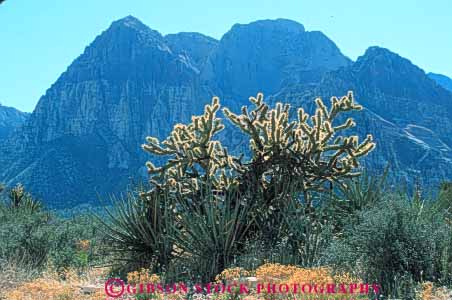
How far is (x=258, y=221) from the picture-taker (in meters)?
8.88

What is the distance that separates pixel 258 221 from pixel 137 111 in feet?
525

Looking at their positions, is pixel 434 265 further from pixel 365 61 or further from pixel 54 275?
pixel 365 61

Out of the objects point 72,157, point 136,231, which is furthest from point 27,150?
point 136,231

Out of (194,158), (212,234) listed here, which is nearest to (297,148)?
(194,158)

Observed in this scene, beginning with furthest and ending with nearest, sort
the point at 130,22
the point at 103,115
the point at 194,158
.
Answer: the point at 130,22 → the point at 103,115 → the point at 194,158

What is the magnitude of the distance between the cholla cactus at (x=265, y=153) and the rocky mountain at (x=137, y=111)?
85.6 meters

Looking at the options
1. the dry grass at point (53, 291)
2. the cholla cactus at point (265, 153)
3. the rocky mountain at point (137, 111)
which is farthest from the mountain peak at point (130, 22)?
the dry grass at point (53, 291)

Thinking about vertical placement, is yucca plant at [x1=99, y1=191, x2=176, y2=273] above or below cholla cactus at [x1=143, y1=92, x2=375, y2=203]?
below

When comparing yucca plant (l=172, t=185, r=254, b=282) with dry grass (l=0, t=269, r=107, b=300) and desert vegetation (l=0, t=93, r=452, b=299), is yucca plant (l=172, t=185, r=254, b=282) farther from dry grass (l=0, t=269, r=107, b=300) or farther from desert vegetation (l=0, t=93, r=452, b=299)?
dry grass (l=0, t=269, r=107, b=300)

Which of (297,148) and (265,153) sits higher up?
(297,148)

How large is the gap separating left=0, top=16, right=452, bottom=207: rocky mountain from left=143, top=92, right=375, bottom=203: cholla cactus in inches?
3372

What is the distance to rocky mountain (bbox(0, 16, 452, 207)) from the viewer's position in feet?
370

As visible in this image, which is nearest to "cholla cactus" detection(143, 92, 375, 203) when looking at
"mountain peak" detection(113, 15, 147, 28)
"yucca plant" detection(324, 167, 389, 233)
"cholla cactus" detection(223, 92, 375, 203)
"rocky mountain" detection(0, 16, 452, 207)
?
"cholla cactus" detection(223, 92, 375, 203)

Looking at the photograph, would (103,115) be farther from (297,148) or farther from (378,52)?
(297,148)
